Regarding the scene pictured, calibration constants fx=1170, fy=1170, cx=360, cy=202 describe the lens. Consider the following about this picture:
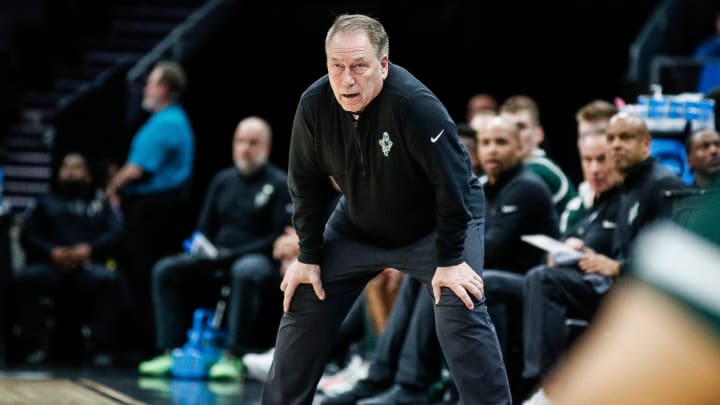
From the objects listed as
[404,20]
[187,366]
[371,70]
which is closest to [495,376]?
[371,70]

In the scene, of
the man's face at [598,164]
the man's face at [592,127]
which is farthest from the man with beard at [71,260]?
the man's face at [598,164]

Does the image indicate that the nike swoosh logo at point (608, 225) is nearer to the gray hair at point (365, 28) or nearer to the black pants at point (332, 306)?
the black pants at point (332, 306)

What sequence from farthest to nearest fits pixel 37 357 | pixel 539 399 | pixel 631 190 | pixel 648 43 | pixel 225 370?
pixel 648 43
pixel 37 357
pixel 225 370
pixel 631 190
pixel 539 399

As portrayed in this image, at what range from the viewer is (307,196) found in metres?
3.92

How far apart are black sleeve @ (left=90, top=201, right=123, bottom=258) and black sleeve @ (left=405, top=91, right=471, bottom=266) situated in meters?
5.36

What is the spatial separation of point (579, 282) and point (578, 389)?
14.6ft

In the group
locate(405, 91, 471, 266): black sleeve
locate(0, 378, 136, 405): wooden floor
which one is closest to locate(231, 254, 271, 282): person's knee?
locate(0, 378, 136, 405): wooden floor

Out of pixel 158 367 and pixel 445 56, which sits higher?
pixel 445 56

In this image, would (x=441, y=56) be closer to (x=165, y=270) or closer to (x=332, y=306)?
(x=165, y=270)

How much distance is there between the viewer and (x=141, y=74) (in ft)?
32.8

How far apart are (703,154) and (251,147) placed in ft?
10.6

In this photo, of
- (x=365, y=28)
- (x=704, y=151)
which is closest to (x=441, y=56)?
(x=704, y=151)

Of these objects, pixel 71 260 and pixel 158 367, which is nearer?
pixel 158 367

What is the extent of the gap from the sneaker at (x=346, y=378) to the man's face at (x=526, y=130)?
154 cm
